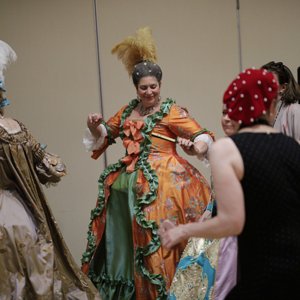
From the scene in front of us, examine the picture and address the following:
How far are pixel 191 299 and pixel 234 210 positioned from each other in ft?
4.07

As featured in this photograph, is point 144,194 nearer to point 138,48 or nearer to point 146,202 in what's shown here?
point 146,202

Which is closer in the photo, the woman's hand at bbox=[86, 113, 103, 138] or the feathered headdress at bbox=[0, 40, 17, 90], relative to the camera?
the feathered headdress at bbox=[0, 40, 17, 90]

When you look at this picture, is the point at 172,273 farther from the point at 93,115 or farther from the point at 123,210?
the point at 93,115

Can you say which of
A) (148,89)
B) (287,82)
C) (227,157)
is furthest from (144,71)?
(227,157)

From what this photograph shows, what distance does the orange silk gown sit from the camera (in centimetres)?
346

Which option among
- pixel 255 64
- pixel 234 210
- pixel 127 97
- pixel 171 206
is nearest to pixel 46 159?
pixel 171 206

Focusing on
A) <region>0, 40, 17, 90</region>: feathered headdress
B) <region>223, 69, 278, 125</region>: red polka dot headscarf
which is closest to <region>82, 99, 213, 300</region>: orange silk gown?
<region>0, 40, 17, 90</region>: feathered headdress

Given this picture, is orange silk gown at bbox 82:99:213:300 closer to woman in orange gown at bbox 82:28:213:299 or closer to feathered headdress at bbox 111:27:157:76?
woman in orange gown at bbox 82:28:213:299

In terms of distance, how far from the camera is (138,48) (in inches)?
148

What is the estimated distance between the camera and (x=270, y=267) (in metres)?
2.00

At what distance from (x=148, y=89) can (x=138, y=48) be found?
30 centimetres

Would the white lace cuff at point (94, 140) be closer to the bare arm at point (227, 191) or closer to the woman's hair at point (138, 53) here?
the woman's hair at point (138, 53)

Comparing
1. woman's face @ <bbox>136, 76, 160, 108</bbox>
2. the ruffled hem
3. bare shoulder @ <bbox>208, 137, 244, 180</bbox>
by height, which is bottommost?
the ruffled hem

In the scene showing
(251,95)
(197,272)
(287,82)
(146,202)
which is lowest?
(197,272)
